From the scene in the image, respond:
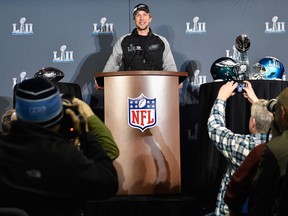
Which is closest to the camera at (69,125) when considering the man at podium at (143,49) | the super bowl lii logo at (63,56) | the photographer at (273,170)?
the photographer at (273,170)

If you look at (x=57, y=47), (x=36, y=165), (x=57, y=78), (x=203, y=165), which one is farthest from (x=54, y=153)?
(x=57, y=47)

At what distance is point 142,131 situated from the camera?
452cm

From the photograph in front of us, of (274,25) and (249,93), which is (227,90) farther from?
(274,25)

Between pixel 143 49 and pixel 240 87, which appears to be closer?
pixel 240 87

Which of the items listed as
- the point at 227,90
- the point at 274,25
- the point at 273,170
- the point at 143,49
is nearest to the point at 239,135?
the point at 227,90

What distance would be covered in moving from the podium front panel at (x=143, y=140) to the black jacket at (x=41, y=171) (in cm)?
238

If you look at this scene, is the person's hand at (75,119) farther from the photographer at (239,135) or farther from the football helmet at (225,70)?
the football helmet at (225,70)

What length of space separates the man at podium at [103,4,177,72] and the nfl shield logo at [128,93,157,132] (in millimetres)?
1002

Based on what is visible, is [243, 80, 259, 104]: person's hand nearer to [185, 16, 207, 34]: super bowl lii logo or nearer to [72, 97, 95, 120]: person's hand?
[72, 97, 95, 120]: person's hand

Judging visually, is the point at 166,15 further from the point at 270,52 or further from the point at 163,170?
the point at 163,170

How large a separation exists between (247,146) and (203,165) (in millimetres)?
1295

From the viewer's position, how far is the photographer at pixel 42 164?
2088 millimetres

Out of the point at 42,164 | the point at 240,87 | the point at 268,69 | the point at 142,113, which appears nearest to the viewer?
the point at 42,164

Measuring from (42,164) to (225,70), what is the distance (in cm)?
270
